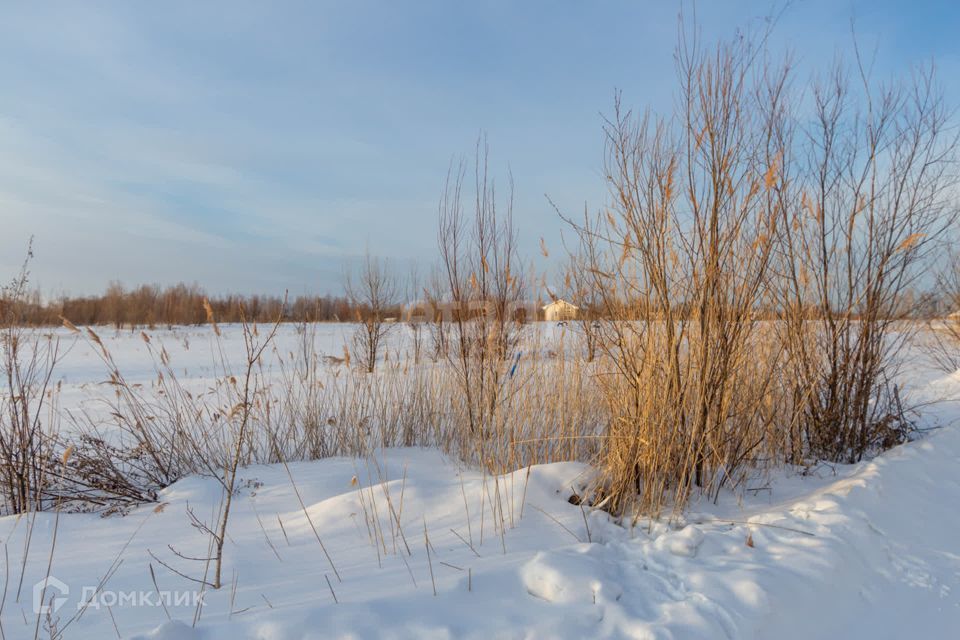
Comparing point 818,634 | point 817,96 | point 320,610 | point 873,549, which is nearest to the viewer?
point 320,610

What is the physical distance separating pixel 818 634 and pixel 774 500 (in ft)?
3.19

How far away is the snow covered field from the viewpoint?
1450 millimetres

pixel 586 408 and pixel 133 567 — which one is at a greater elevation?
pixel 586 408

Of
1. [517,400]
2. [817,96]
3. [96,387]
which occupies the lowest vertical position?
[96,387]

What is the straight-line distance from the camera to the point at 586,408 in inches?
137

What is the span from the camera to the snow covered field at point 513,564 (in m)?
1.45

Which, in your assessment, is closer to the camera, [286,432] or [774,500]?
[774,500]

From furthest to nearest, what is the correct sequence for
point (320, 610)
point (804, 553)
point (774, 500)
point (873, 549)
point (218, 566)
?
point (774, 500)
point (873, 549)
point (804, 553)
point (218, 566)
point (320, 610)

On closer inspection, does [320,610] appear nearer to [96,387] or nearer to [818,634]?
[818,634]

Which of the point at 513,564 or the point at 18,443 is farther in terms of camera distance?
the point at 18,443

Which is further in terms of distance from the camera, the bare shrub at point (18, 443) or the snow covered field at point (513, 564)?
the bare shrub at point (18, 443)

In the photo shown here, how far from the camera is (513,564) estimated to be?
1711mm

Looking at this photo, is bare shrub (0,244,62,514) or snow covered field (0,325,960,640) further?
bare shrub (0,244,62,514)

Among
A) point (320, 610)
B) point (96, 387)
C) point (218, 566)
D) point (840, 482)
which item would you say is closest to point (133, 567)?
point (218, 566)
